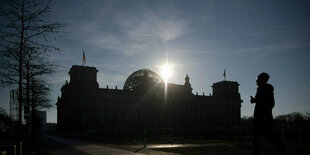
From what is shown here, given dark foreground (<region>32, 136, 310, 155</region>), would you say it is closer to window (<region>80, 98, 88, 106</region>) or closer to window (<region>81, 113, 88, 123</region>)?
window (<region>80, 98, 88, 106</region>)

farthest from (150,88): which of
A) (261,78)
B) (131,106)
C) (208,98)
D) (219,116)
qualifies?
(261,78)

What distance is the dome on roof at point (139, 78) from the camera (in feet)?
366

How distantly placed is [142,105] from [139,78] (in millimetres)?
13899

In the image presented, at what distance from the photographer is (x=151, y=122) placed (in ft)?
341

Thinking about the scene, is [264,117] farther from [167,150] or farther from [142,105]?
[142,105]

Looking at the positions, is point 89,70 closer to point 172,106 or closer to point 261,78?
point 172,106

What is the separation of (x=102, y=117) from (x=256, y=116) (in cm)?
9195

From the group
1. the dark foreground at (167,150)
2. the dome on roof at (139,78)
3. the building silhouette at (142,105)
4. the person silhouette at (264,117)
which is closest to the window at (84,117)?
the building silhouette at (142,105)

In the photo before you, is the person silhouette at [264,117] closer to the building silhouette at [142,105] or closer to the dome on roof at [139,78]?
the building silhouette at [142,105]

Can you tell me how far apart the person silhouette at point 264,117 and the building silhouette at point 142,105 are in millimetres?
67495

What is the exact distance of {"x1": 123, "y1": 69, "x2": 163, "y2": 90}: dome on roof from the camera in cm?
11166

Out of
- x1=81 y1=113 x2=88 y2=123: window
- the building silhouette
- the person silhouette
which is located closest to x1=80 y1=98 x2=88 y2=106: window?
the building silhouette

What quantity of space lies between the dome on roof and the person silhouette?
4023 inches

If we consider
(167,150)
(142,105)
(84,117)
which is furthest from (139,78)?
(167,150)
